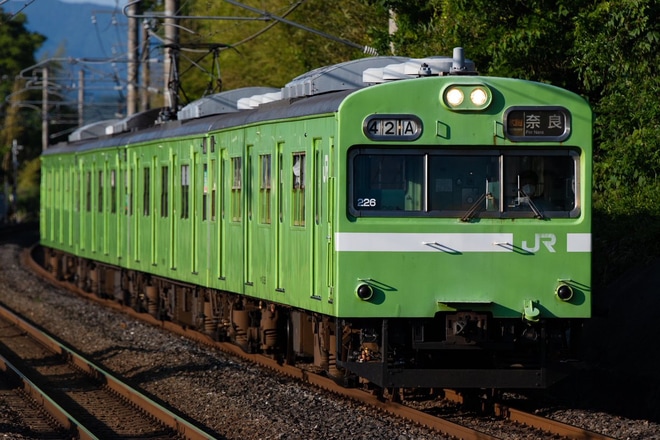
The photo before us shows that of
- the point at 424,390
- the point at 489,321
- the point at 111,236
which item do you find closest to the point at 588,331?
the point at 424,390

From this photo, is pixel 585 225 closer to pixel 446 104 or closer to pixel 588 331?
pixel 446 104

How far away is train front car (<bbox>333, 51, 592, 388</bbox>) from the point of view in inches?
417

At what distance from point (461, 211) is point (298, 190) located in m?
1.96

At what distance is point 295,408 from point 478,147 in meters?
2.83

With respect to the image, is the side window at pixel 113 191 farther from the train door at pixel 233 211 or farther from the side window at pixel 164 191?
the train door at pixel 233 211

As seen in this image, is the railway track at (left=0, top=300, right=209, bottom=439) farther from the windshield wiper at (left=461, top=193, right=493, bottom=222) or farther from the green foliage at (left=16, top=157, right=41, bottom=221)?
the green foliage at (left=16, top=157, right=41, bottom=221)

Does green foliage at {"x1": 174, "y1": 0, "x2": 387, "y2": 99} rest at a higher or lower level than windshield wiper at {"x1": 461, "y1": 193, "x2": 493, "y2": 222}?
higher

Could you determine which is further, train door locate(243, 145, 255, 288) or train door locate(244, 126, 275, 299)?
train door locate(243, 145, 255, 288)

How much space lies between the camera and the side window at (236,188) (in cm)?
1434

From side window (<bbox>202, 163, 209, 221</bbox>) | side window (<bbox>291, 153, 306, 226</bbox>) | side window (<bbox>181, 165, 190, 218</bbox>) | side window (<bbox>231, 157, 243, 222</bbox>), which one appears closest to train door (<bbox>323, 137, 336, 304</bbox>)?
side window (<bbox>291, 153, 306, 226</bbox>)

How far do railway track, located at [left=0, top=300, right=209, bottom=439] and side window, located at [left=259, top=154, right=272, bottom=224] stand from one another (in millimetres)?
2073

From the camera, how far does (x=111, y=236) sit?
22172mm

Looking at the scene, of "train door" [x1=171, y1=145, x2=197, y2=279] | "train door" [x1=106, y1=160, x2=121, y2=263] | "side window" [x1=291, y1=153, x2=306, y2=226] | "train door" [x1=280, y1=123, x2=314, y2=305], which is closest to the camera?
"train door" [x1=280, y1=123, x2=314, y2=305]

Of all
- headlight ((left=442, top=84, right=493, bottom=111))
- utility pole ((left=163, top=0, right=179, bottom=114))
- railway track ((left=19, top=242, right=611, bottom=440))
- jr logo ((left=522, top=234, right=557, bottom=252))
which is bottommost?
railway track ((left=19, top=242, right=611, bottom=440))
